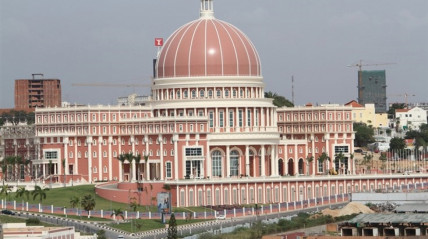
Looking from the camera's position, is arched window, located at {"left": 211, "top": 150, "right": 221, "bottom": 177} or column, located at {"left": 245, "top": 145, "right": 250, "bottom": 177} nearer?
arched window, located at {"left": 211, "top": 150, "right": 221, "bottom": 177}

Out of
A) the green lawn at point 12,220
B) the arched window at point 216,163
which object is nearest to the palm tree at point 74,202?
the green lawn at point 12,220

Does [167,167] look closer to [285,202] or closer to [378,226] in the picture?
[285,202]

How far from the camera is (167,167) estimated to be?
634ft

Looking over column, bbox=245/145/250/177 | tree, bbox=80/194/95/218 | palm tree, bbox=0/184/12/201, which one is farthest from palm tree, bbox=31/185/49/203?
column, bbox=245/145/250/177

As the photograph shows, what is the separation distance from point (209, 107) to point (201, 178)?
473 inches

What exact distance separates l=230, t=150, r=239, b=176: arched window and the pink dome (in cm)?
935

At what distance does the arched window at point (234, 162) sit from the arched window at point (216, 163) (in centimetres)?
159

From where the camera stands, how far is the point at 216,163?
647 feet

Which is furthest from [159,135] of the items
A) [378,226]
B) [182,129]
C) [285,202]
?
[378,226]

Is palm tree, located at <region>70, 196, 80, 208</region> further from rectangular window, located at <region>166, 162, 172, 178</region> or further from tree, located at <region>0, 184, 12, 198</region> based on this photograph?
rectangular window, located at <region>166, 162, 172, 178</region>

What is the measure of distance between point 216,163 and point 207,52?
12.9 meters

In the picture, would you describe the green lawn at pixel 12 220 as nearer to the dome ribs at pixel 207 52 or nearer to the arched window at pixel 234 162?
the arched window at pixel 234 162

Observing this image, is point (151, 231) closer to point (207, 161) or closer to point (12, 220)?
point (12, 220)

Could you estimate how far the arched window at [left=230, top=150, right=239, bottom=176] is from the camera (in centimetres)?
19775
